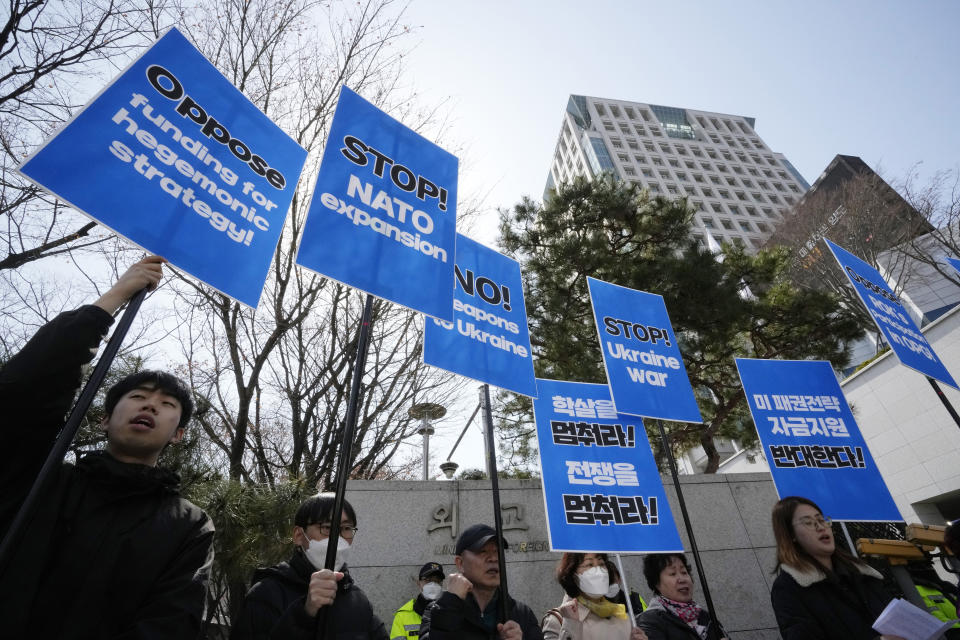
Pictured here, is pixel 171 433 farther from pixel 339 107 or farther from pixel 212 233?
pixel 339 107

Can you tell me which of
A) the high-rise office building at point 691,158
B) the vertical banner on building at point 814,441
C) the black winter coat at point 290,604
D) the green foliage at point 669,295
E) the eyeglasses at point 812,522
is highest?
the high-rise office building at point 691,158

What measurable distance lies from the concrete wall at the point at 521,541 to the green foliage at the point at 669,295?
2.47 m

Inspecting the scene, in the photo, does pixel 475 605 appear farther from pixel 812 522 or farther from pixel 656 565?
pixel 812 522

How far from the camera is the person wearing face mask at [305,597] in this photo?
1613 millimetres

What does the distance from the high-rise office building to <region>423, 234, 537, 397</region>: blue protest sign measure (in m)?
40.0

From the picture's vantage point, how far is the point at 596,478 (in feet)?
13.1

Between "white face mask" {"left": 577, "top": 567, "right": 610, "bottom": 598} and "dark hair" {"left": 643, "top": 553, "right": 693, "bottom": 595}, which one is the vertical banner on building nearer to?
"dark hair" {"left": 643, "top": 553, "right": 693, "bottom": 595}

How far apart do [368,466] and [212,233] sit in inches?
268

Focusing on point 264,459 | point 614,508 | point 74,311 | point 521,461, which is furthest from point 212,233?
point 521,461

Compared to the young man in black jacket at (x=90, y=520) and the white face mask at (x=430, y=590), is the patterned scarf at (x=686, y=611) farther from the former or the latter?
the young man in black jacket at (x=90, y=520)

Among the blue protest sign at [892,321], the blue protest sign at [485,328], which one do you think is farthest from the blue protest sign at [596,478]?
the blue protest sign at [892,321]

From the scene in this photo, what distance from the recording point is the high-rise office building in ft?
141

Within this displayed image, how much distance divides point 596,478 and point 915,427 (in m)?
9.52

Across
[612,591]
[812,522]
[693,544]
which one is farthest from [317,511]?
[693,544]
